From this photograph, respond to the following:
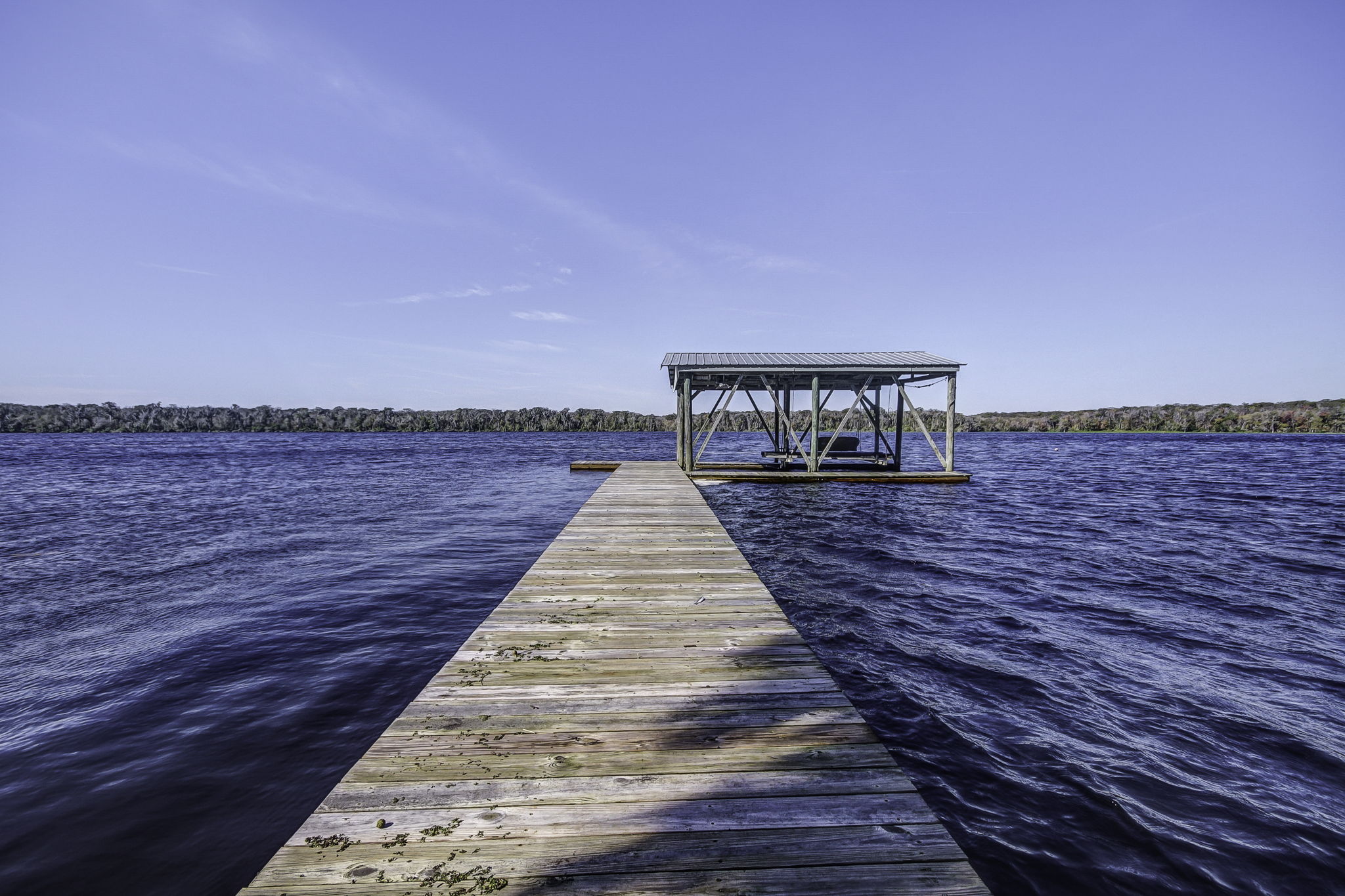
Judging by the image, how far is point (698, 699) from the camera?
3004 millimetres

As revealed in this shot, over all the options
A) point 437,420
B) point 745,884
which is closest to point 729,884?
point 745,884

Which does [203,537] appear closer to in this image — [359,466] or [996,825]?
[996,825]

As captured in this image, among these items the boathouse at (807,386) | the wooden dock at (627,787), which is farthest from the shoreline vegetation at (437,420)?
the wooden dock at (627,787)

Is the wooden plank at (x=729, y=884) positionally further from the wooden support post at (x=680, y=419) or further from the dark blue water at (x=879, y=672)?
the wooden support post at (x=680, y=419)

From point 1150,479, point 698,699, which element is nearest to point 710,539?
point 698,699

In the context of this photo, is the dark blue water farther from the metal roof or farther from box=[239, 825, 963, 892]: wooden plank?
the metal roof

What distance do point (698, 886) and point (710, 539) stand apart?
18.2 ft

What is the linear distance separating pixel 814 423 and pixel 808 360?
2.36 meters

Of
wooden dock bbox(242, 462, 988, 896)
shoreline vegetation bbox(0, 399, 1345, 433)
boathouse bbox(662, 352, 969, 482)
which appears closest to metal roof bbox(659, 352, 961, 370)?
boathouse bbox(662, 352, 969, 482)

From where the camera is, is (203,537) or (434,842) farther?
(203,537)

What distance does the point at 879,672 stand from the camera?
16.6 feet

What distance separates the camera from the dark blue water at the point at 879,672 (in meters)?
3.14

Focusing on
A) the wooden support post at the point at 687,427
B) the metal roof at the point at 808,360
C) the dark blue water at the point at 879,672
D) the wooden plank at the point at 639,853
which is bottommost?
the dark blue water at the point at 879,672

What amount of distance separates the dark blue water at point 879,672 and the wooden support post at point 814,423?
170 inches
